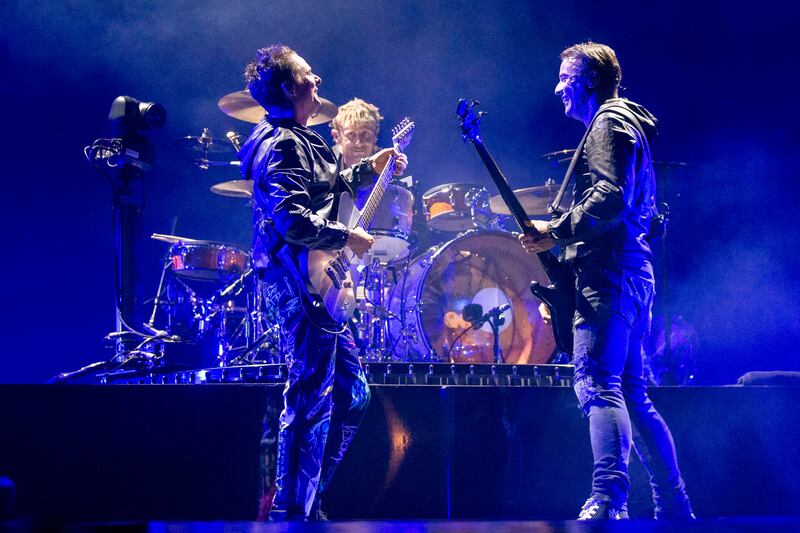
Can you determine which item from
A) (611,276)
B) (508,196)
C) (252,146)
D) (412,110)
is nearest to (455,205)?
(412,110)

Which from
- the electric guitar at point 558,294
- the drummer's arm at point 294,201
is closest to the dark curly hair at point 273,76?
the drummer's arm at point 294,201

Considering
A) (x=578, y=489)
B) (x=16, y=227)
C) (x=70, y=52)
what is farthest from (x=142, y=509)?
(x=70, y=52)

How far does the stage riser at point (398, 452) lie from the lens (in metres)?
4.08

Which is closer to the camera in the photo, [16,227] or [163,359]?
[163,359]

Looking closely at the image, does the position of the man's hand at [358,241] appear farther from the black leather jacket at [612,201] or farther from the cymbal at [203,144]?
the cymbal at [203,144]

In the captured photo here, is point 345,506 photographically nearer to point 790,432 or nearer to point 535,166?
point 790,432

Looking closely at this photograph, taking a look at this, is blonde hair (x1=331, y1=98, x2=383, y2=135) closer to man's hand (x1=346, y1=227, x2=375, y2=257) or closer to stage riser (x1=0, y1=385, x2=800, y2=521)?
stage riser (x1=0, y1=385, x2=800, y2=521)

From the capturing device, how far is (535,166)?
9.48m

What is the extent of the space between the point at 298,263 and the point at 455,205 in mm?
4595

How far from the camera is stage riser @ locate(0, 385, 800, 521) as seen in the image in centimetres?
408

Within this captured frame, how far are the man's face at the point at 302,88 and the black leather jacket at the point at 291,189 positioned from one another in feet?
0.35

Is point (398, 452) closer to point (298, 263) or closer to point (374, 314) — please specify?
point (298, 263)

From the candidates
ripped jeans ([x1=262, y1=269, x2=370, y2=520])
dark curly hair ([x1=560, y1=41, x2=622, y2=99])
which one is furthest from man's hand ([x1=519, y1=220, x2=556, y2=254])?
ripped jeans ([x1=262, y1=269, x2=370, y2=520])

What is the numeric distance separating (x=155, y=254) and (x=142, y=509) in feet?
16.5
